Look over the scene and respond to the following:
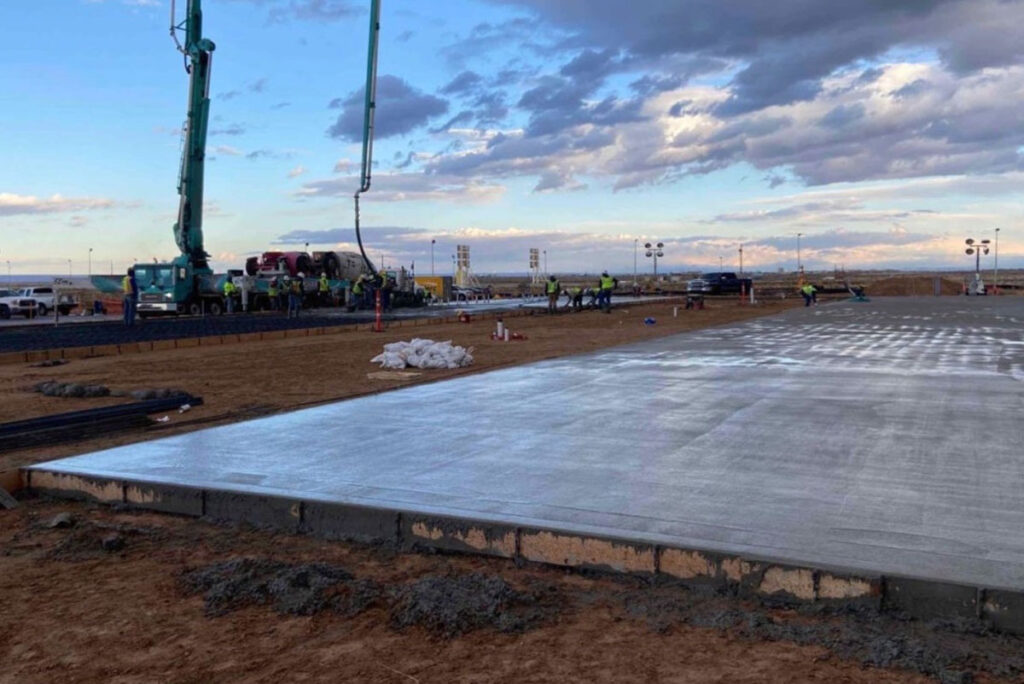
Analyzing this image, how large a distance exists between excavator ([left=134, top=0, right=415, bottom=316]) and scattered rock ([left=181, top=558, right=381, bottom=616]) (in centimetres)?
3182

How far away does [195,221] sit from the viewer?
35438mm

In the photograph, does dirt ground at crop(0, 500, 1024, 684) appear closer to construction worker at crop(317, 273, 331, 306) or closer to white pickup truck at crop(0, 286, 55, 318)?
construction worker at crop(317, 273, 331, 306)

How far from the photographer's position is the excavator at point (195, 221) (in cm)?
3331

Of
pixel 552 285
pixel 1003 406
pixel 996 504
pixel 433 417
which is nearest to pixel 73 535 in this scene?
pixel 433 417

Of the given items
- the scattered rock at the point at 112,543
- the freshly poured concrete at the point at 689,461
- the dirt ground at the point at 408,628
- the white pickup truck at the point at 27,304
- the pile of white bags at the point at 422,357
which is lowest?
the dirt ground at the point at 408,628

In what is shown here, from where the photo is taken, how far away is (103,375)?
15.7 metres

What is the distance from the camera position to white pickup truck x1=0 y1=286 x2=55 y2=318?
4069cm

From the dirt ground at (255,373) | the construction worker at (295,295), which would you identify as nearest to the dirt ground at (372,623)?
the dirt ground at (255,373)

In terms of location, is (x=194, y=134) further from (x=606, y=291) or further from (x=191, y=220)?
(x=606, y=291)

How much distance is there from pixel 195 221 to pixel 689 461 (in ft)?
106

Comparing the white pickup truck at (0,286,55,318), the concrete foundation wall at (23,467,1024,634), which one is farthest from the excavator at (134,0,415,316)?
the concrete foundation wall at (23,467,1024,634)

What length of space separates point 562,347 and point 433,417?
410 inches

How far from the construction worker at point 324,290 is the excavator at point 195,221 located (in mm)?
582

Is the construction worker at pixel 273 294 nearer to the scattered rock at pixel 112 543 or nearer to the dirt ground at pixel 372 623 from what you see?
the dirt ground at pixel 372 623
